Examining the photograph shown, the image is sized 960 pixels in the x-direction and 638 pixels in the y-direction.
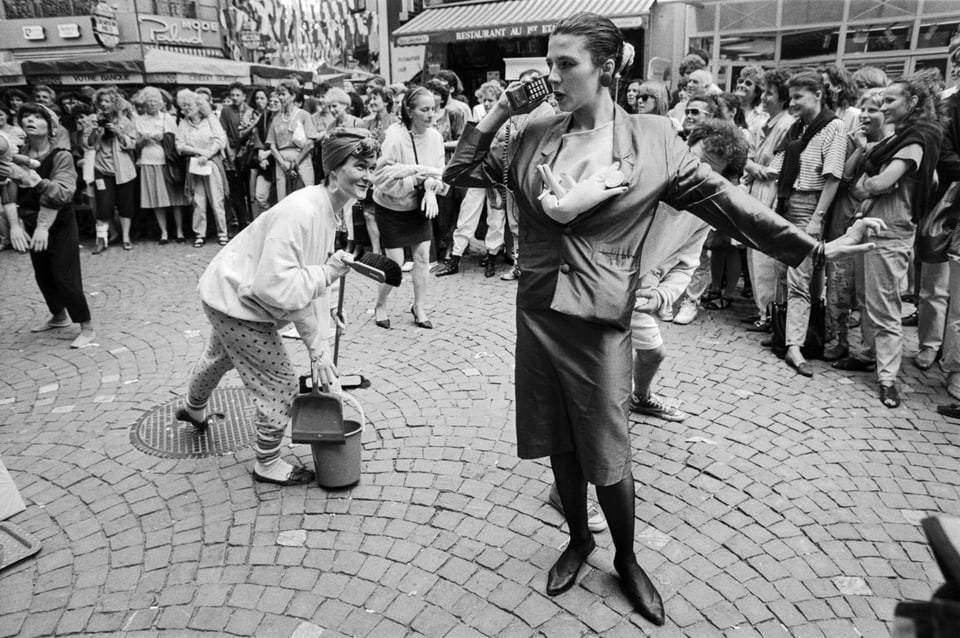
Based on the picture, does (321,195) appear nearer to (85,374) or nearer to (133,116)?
(85,374)

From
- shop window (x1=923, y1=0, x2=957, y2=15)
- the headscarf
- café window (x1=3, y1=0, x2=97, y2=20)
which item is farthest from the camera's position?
café window (x1=3, y1=0, x2=97, y2=20)

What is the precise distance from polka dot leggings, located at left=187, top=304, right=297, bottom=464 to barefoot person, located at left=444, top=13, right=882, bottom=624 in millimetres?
1496

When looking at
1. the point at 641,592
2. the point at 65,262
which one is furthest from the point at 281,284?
the point at 65,262

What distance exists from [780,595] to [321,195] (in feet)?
9.72

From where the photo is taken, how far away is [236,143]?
1125 centimetres

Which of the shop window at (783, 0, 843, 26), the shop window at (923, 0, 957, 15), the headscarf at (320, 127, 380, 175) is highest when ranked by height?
the shop window at (783, 0, 843, 26)

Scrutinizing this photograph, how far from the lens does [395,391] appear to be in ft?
17.2

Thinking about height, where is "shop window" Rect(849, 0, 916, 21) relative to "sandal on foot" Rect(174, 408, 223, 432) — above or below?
above

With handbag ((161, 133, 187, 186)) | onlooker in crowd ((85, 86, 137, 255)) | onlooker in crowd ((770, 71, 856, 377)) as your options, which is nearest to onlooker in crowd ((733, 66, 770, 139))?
onlooker in crowd ((770, 71, 856, 377))

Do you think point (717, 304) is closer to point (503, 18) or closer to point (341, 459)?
point (341, 459)

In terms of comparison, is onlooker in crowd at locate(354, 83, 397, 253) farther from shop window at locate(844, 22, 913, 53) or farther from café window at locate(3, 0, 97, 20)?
café window at locate(3, 0, 97, 20)

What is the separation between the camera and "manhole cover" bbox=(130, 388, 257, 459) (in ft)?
14.3

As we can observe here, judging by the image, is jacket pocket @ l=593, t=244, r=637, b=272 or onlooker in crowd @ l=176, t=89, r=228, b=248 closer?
jacket pocket @ l=593, t=244, r=637, b=272

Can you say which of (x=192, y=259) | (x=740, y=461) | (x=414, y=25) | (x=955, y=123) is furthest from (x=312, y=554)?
(x=414, y=25)
